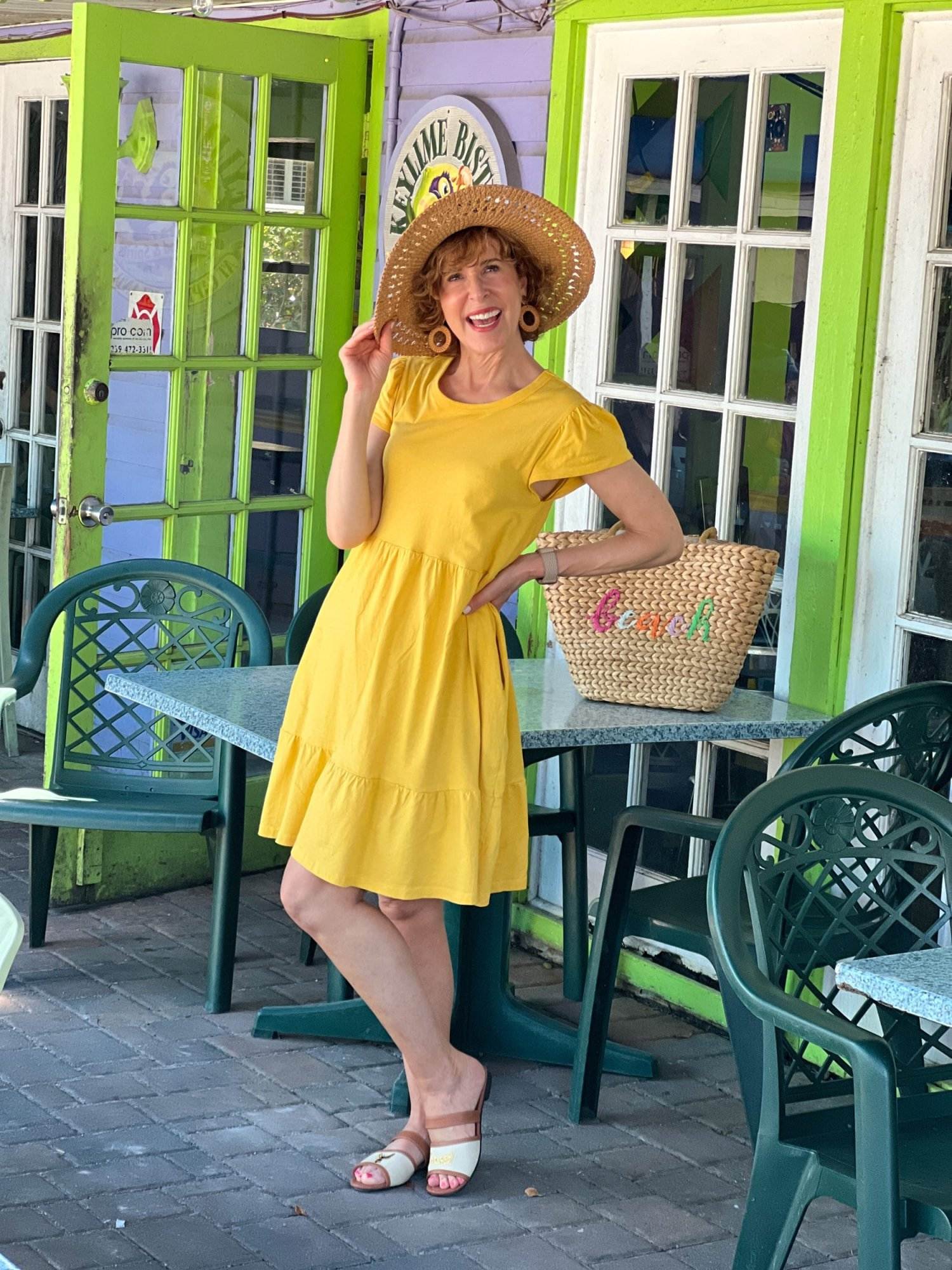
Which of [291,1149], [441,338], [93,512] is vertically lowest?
[291,1149]

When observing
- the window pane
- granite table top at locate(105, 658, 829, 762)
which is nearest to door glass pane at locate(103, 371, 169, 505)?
granite table top at locate(105, 658, 829, 762)

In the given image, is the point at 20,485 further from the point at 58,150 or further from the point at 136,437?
the point at 136,437

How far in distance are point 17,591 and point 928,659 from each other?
4.20 meters

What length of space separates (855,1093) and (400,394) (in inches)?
63.6

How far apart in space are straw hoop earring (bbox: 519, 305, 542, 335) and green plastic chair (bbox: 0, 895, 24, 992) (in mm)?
1785

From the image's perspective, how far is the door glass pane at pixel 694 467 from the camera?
14.8 ft

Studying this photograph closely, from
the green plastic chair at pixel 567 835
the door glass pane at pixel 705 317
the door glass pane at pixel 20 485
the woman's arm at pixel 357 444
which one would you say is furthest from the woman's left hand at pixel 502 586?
the door glass pane at pixel 20 485

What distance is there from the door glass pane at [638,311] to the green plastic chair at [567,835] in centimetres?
74

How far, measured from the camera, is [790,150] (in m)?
4.24

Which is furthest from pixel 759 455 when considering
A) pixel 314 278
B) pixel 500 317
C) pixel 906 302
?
pixel 314 278

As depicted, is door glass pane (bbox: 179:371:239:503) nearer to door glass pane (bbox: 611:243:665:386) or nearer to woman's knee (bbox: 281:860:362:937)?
door glass pane (bbox: 611:243:665:386)

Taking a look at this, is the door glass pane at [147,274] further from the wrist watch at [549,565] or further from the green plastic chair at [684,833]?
the green plastic chair at [684,833]

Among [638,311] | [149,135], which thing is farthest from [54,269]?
[638,311]

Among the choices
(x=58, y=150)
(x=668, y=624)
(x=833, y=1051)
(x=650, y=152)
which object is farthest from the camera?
(x=58, y=150)
